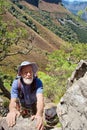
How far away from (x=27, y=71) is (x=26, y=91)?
13.5 inches

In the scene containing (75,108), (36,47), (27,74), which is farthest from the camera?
(36,47)

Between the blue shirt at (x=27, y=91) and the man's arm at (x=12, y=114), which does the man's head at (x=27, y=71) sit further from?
the man's arm at (x=12, y=114)

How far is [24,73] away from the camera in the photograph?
19.4 ft

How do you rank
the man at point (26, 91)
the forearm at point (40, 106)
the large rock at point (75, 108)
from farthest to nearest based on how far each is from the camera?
the large rock at point (75, 108) → the man at point (26, 91) → the forearm at point (40, 106)

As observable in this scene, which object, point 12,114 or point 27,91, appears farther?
point 27,91

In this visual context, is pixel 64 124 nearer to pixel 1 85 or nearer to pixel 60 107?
pixel 60 107

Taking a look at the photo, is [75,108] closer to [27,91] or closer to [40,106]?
[40,106]

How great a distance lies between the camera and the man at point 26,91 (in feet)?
18.9

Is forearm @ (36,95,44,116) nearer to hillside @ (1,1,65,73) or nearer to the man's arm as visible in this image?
the man's arm

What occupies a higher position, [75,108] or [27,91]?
[27,91]

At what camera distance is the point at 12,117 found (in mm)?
5680

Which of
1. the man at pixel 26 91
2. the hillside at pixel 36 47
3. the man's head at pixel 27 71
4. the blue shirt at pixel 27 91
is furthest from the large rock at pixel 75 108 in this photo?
the hillside at pixel 36 47

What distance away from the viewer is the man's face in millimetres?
5836

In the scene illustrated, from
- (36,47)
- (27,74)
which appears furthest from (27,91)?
(36,47)
